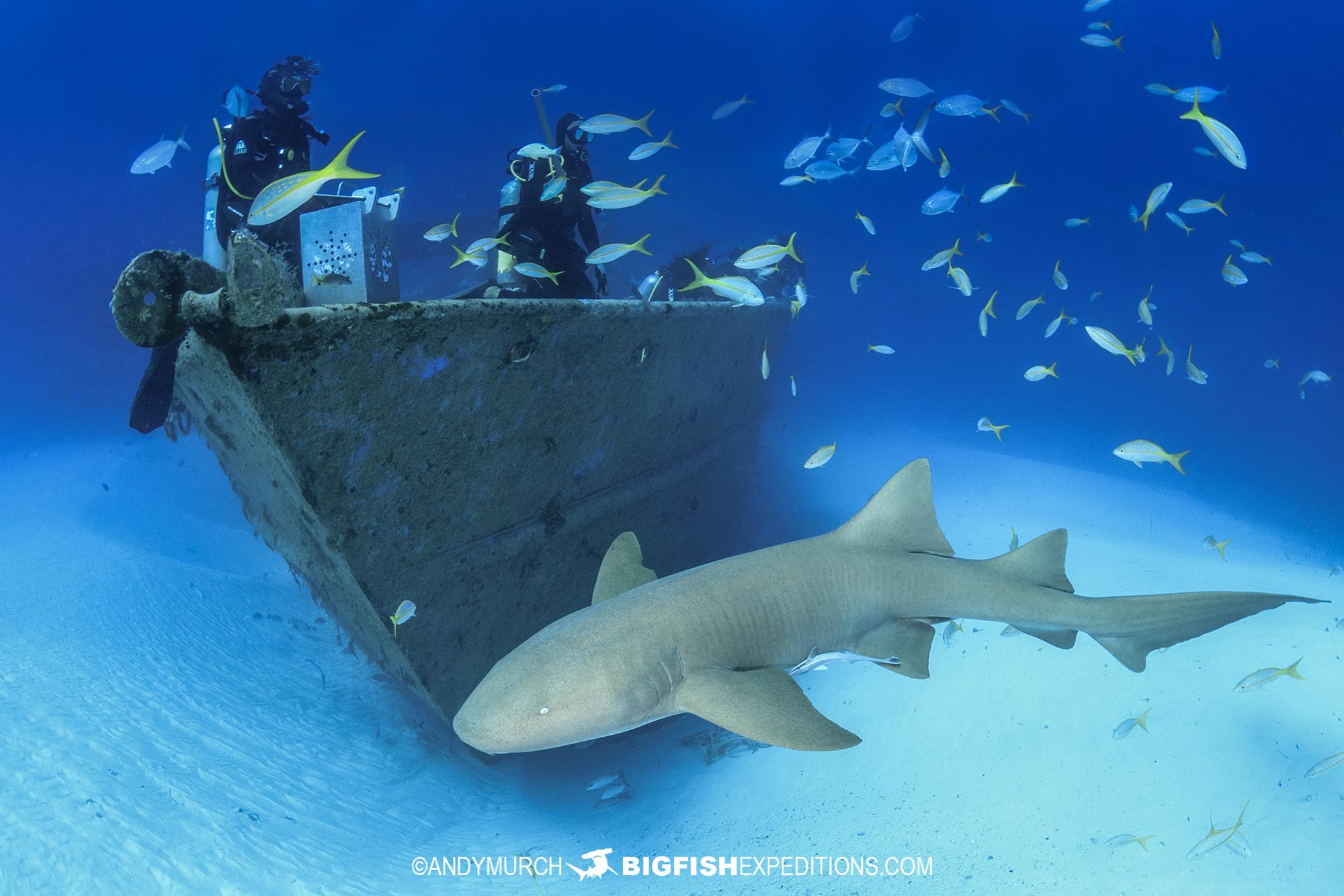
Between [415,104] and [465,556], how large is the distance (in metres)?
44.9

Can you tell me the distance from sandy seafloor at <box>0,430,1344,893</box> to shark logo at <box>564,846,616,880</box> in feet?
0.29

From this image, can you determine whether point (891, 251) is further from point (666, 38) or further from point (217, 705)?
point (217, 705)

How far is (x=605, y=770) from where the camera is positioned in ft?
15.7

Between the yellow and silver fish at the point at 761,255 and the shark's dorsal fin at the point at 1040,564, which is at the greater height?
the yellow and silver fish at the point at 761,255

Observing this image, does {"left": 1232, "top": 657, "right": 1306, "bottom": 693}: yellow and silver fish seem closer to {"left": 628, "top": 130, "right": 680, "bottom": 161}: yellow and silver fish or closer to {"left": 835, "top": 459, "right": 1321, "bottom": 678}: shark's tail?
{"left": 835, "top": 459, "right": 1321, "bottom": 678}: shark's tail

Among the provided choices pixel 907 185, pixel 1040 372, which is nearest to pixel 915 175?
pixel 907 185

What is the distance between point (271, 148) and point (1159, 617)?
24.9 feet

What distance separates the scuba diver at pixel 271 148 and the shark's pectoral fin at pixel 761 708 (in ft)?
16.1

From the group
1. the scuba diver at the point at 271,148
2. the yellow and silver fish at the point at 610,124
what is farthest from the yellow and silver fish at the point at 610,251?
the scuba diver at the point at 271,148

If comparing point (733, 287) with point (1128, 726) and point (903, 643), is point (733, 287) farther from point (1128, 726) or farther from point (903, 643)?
point (1128, 726)

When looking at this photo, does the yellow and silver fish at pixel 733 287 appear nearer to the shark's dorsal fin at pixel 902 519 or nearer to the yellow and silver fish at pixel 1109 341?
the shark's dorsal fin at pixel 902 519

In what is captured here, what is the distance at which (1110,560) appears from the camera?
7.40 meters

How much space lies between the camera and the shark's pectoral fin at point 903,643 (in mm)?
2949

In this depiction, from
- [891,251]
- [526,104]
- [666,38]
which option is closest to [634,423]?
[526,104]
